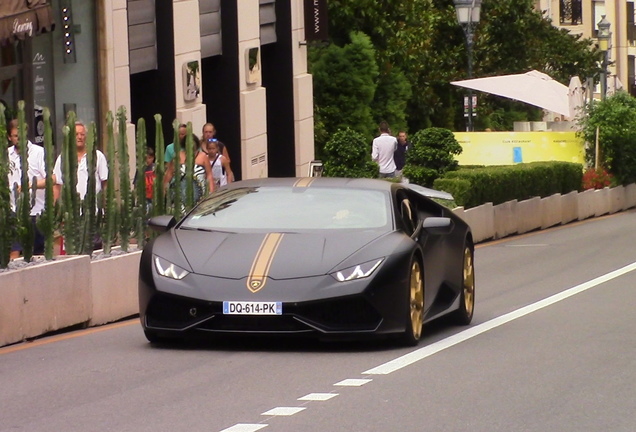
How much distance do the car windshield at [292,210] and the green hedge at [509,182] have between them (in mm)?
14415

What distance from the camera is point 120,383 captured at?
378 inches

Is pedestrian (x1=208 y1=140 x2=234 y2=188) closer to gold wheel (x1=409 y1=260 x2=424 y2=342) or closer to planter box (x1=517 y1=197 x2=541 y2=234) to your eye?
gold wheel (x1=409 y1=260 x2=424 y2=342)

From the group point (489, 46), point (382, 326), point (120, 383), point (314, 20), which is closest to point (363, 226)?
point (382, 326)

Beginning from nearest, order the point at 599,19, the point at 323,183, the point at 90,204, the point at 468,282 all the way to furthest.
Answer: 1. the point at 323,183
2. the point at 468,282
3. the point at 90,204
4. the point at 599,19

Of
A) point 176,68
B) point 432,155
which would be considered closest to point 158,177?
point 176,68

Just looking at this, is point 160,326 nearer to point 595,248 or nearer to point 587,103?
point 595,248

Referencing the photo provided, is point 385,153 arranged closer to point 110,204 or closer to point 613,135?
point 613,135

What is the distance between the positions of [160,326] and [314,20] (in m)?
23.1

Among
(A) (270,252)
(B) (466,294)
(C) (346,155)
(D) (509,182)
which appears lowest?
(D) (509,182)

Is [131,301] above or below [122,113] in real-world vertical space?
below

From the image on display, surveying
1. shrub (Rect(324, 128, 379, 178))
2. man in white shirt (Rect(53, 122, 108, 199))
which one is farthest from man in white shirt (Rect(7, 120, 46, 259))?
shrub (Rect(324, 128, 379, 178))

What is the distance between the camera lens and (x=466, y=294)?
1317 centimetres

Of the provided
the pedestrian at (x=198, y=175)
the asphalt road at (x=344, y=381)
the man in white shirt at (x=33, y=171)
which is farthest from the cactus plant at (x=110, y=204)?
the pedestrian at (x=198, y=175)

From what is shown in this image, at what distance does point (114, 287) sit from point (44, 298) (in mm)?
1514
